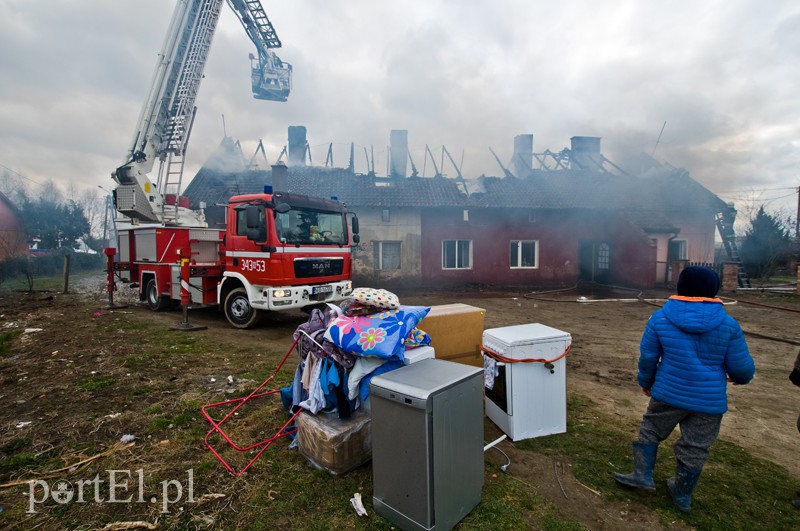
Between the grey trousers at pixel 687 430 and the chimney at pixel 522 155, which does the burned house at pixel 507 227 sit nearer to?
the chimney at pixel 522 155

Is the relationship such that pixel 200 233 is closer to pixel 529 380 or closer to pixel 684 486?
pixel 529 380

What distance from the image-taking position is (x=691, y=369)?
2.30 m

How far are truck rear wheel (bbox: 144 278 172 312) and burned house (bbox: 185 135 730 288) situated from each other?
280 inches

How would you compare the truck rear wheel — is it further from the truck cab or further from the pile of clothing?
the pile of clothing

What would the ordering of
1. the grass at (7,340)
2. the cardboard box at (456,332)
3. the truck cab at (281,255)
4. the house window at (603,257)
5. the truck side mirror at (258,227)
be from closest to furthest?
1. the cardboard box at (456,332)
2. the grass at (7,340)
3. the truck side mirror at (258,227)
4. the truck cab at (281,255)
5. the house window at (603,257)

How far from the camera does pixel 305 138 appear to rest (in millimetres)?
21297

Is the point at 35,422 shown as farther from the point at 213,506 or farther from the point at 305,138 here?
the point at 305,138

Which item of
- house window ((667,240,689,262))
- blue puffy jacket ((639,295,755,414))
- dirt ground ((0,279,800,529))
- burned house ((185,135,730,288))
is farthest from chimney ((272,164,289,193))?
house window ((667,240,689,262))

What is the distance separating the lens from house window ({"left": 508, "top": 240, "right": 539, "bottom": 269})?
17.5 meters

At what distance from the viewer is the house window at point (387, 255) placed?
55.3ft

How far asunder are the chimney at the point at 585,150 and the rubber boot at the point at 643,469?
22.5 metres

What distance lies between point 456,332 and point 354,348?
1600mm

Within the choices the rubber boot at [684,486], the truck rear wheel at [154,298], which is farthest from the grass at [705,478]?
the truck rear wheel at [154,298]

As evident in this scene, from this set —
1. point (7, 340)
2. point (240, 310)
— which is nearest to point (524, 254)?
point (240, 310)
